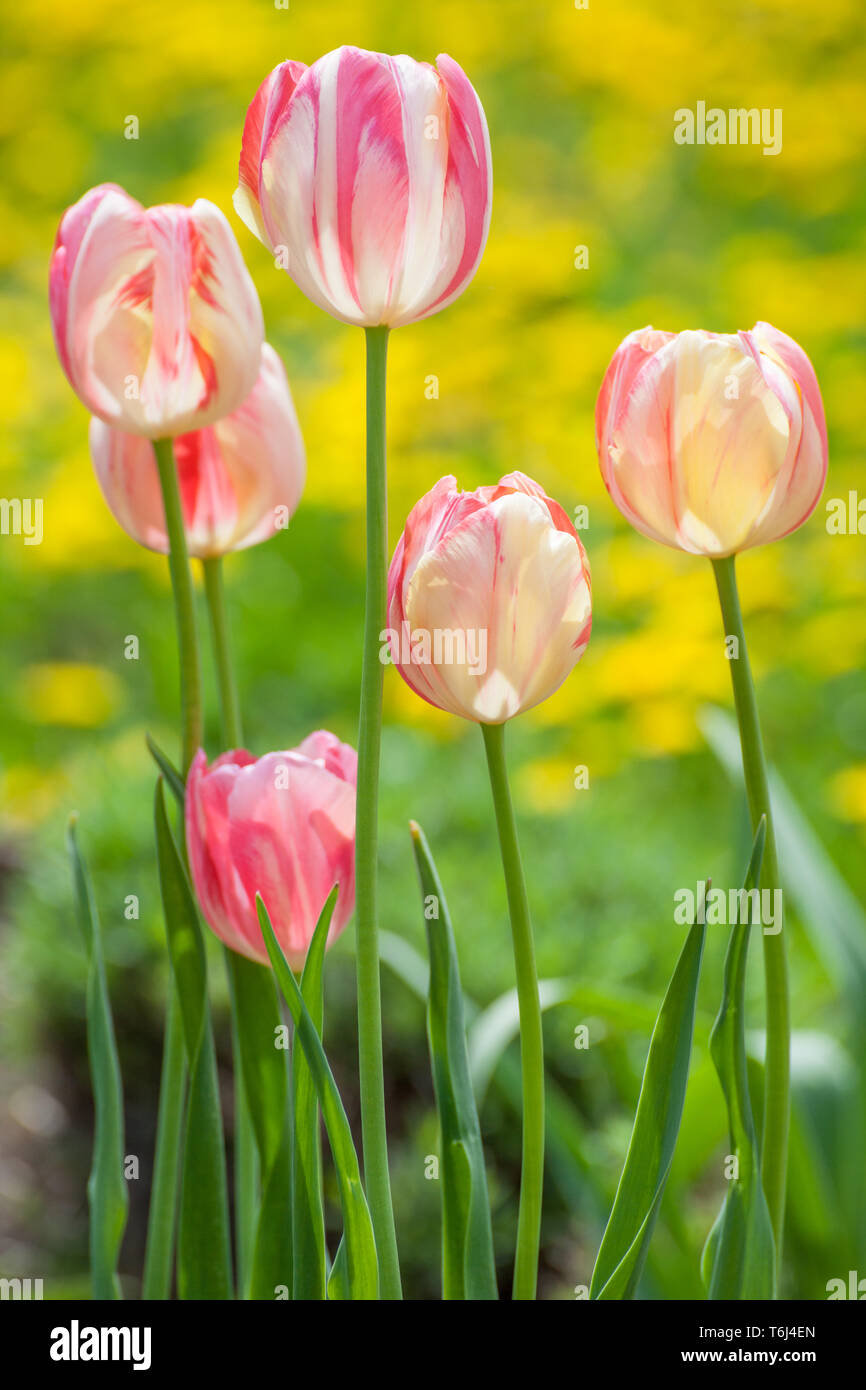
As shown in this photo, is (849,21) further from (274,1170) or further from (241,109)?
(274,1170)

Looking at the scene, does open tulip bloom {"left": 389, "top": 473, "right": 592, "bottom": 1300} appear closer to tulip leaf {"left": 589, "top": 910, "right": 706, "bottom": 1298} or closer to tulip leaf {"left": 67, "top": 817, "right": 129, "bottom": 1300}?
tulip leaf {"left": 589, "top": 910, "right": 706, "bottom": 1298}

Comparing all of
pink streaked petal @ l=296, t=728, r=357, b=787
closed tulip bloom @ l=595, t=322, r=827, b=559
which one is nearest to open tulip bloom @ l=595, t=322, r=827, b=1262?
closed tulip bloom @ l=595, t=322, r=827, b=559

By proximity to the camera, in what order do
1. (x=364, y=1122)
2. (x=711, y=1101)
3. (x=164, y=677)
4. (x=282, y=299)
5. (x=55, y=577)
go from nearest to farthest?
(x=364, y=1122) < (x=711, y=1101) < (x=164, y=677) < (x=55, y=577) < (x=282, y=299)

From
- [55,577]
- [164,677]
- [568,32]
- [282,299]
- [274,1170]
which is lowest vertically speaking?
[274,1170]

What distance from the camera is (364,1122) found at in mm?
307

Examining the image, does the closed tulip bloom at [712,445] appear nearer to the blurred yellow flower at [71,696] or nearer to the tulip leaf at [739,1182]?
the tulip leaf at [739,1182]

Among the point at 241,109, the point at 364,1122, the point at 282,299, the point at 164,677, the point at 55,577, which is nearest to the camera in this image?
the point at 364,1122

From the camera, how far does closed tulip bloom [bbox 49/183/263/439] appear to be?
1.11ft

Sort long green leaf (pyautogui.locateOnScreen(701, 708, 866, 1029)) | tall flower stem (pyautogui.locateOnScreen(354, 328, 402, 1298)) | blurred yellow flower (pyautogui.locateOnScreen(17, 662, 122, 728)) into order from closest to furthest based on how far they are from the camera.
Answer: tall flower stem (pyautogui.locateOnScreen(354, 328, 402, 1298))
long green leaf (pyautogui.locateOnScreen(701, 708, 866, 1029))
blurred yellow flower (pyautogui.locateOnScreen(17, 662, 122, 728))

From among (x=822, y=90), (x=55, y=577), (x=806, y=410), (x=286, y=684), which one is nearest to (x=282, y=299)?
(x=55, y=577)

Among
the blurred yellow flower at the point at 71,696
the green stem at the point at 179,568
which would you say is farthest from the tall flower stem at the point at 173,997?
the blurred yellow flower at the point at 71,696

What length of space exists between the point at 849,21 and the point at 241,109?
3.59ft

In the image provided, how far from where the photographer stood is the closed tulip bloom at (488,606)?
30 centimetres

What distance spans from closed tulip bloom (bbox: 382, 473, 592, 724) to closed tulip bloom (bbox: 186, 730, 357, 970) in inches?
2.1
